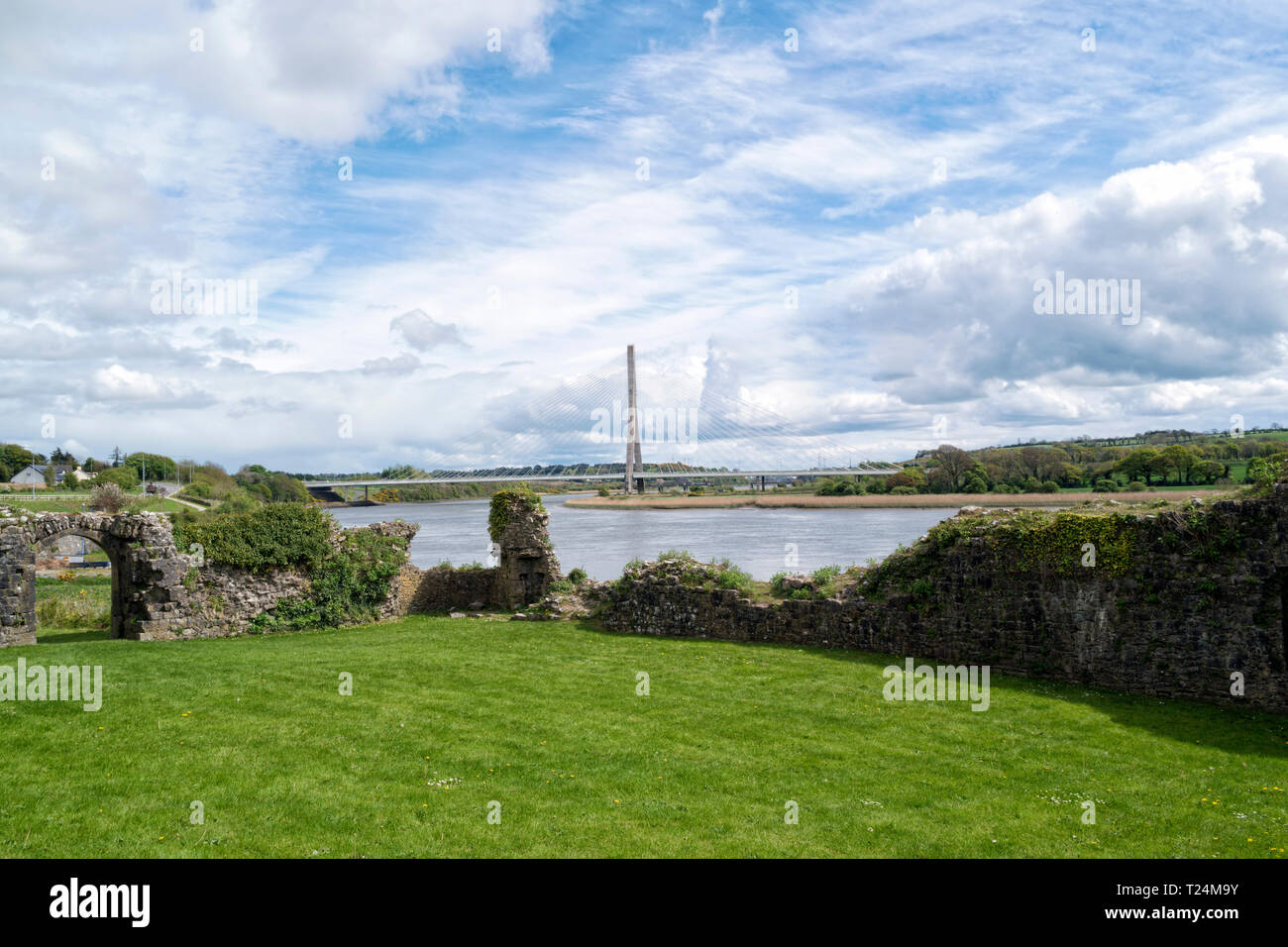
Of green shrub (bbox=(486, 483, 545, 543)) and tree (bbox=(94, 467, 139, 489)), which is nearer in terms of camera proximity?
green shrub (bbox=(486, 483, 545, 543))

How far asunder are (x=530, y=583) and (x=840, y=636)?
346 inches

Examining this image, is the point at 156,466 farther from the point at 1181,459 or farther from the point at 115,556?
the point at 1181,459

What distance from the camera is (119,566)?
52.4 feet

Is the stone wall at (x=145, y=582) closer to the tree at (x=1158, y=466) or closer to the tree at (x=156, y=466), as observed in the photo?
the tree at (x=1158, y=466)

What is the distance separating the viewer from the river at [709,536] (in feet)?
108

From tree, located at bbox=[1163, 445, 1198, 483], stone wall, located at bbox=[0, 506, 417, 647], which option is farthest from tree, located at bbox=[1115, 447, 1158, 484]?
stone wall, located at bbox=[0, 506, 417, 647]

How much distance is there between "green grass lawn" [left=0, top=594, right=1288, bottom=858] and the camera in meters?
6.11

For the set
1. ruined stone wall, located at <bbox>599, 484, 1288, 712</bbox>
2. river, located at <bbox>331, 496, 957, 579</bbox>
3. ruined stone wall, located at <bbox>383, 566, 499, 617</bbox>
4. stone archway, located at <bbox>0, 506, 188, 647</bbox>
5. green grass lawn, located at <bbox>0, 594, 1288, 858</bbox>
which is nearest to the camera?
green grass lawn, located at <bbox>0, 594, 1288, 858</bbox>

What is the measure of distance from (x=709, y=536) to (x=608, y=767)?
37748 millimetres

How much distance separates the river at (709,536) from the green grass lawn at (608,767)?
10883 millimetres

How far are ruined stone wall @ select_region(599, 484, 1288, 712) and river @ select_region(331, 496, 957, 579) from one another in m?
8.52

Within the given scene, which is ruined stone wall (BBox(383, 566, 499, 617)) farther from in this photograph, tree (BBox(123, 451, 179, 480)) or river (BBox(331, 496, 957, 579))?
tree (BBox(123, 451, 179, 480))

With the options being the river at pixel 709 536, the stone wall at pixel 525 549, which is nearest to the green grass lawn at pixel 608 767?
the stone wall at pixel 525 549

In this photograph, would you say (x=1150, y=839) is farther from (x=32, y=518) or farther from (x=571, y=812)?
(x=32, y=518)
